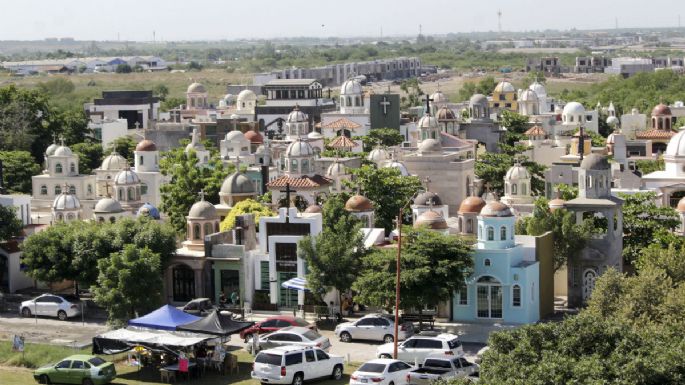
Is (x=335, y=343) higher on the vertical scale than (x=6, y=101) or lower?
lower

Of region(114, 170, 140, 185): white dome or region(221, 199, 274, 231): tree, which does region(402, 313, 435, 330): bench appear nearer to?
region(221, 199, 274, 231): tree

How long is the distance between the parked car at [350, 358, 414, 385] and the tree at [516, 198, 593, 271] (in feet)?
47.7

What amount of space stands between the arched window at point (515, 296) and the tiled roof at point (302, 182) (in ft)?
63.7

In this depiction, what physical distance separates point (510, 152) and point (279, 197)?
25.4 meters

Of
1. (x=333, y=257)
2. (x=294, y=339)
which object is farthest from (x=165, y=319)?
(x=333, y=257)

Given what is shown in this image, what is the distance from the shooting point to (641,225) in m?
54.8

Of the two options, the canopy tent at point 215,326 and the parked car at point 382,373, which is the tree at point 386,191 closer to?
the canopy tent at point 215,326

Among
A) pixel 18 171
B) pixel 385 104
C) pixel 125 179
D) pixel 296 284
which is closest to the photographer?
pixel 296 284

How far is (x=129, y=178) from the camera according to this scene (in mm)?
70250

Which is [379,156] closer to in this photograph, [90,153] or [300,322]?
[90,153]

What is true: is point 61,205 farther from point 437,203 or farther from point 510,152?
point 510,152

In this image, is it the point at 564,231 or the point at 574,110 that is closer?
the point at 564,231

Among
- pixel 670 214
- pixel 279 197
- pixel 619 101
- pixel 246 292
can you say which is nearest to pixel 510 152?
pixel 279 197

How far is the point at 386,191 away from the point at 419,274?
17.4m
